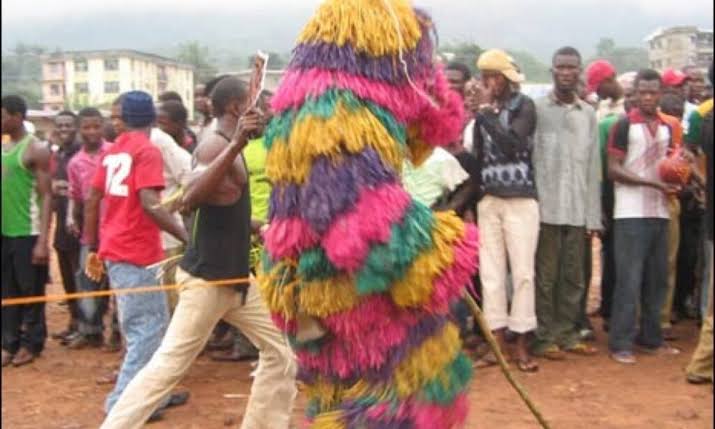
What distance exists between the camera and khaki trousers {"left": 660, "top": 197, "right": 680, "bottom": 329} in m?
6.69

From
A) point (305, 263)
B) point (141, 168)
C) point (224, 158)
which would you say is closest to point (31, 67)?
point (141, 168)

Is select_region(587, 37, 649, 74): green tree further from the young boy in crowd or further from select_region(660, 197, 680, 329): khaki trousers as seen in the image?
the young boy in crowd

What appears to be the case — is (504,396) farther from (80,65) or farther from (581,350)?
(80,65)

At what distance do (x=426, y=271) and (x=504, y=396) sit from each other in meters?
3.10

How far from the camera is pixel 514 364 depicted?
6.25 m

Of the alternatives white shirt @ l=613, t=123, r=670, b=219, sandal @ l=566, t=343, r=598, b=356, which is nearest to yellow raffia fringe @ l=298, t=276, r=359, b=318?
white shirt @ l=613, t=123, r=670, b=219

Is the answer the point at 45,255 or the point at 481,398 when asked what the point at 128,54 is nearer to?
the point at 45,255

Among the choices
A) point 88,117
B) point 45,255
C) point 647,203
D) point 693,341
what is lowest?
point 693,341

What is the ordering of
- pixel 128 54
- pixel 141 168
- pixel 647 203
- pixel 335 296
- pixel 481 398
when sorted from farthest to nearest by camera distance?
pixel 128 54 < pixel 647 203 < pixel 481 398 < pixel 141 168 < pixel 335 296

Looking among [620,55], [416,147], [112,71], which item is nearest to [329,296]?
[416,147]

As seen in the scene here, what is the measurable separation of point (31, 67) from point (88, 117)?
9.79 m

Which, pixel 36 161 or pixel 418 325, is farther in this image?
pixel 36 161

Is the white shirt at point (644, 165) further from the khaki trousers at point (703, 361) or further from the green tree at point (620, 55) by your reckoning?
the green tree at point (620, 55)

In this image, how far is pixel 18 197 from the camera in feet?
22.0
